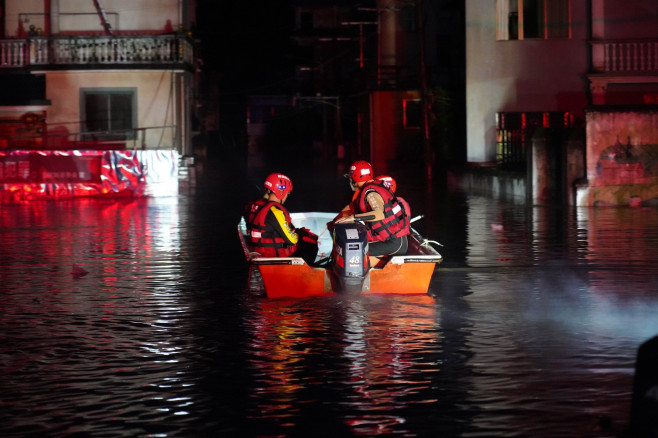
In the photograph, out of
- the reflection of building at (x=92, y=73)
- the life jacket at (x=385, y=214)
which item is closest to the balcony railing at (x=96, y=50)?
the reflection of building at (x=92, y=73)

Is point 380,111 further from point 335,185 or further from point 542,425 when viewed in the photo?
point 542,425

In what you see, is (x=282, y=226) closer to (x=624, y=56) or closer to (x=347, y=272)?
(x=347, y=272)

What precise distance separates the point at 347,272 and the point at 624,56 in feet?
81.4

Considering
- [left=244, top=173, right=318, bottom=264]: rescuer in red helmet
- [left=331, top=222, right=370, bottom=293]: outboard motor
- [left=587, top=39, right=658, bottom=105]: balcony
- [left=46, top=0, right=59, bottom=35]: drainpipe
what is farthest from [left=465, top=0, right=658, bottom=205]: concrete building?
[left=331, top=222, right=370, bottom=293]: outboard motor

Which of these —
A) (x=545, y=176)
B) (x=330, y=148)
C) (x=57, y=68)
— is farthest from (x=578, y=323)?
(x=330, y=148)

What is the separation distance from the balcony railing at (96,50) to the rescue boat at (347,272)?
32005 mm

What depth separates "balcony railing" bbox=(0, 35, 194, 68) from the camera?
44.2 m

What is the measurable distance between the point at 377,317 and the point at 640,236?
9474 millimetres

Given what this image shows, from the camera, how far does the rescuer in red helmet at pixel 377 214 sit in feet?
44.8

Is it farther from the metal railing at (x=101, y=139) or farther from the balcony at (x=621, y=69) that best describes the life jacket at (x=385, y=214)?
the metal railing at (x=101, y=139)

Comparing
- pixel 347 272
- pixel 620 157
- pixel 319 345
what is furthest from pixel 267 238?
pixel 620 157

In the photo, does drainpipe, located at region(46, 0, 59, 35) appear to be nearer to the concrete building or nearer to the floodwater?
the concrete building

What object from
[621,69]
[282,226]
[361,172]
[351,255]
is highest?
[621,69]

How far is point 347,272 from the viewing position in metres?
12.6
